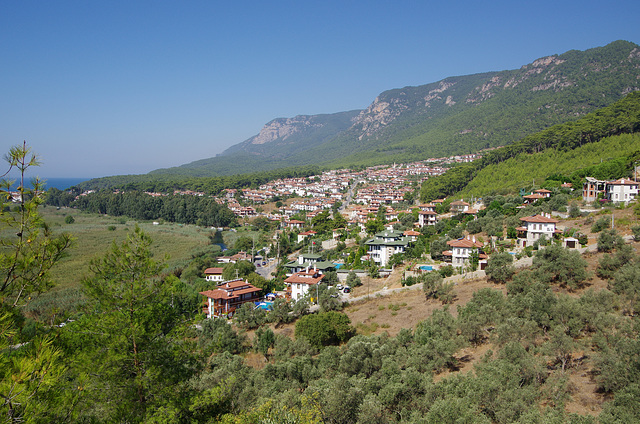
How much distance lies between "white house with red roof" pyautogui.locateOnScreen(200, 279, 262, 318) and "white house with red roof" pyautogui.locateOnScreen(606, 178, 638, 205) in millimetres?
27357

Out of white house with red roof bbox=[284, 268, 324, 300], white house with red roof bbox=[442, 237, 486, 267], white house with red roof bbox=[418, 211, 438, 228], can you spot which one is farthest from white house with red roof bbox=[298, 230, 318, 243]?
white house with red roof bbox=[442, 237, 486, 267]

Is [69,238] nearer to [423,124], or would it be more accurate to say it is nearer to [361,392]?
[361,392]

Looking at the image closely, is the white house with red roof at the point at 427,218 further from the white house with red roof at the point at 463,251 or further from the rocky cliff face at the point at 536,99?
the rocky cliff face at the point at 536,99

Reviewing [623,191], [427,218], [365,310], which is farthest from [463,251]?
[427,218]

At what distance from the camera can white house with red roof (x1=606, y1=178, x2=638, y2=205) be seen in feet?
93.5

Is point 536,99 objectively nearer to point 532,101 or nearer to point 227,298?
point 532,101

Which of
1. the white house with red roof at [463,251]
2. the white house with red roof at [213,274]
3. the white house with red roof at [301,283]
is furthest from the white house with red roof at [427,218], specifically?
the white house with red roof at [213,274]

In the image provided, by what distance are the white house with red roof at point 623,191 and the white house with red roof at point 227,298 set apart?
27357mm

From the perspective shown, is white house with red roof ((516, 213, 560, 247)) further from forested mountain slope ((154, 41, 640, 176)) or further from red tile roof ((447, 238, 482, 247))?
forested mountain slope ((154, 41, 640, 176))

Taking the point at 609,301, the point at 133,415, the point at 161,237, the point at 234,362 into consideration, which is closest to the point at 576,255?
the point at 609,301

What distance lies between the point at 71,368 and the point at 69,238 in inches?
87.1

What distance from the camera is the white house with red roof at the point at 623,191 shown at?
28.5m

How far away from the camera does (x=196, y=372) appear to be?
6.79 meters

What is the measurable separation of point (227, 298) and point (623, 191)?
1166 inches
